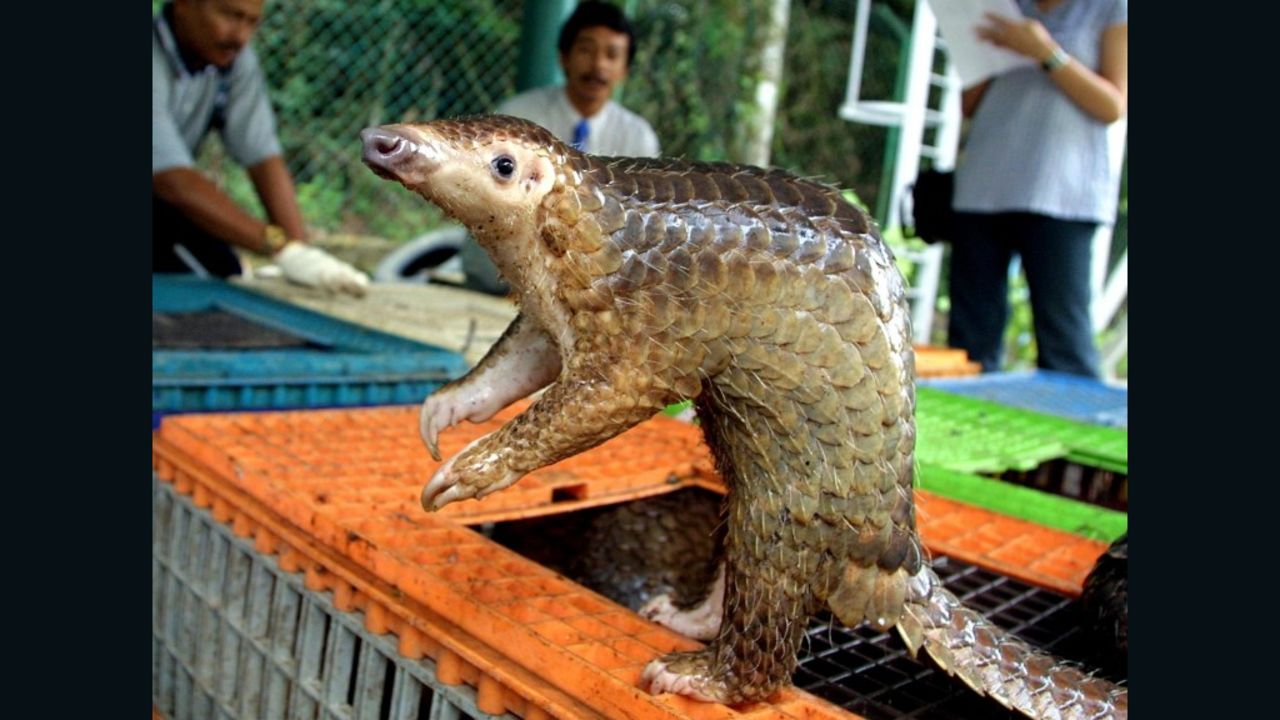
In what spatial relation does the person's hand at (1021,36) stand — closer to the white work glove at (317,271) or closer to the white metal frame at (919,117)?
the white work glove at (317,271)

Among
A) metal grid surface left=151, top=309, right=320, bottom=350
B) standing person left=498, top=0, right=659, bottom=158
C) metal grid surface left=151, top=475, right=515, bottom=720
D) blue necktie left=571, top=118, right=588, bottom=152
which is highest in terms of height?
standing person left=498, top=0, right=659, bottom=158

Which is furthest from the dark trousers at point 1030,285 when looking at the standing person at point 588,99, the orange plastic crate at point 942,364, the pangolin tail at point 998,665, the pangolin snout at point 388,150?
the pangolin snout at point 388,150

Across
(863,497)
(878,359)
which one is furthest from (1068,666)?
(878,359)

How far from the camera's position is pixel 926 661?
1.16 m

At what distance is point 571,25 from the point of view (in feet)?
13.2

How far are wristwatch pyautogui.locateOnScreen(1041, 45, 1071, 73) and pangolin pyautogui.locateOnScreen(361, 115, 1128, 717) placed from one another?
7.40ft

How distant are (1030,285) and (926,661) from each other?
7.90 feet

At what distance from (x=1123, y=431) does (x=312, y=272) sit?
8.70ft

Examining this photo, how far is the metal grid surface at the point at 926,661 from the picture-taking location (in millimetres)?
1207

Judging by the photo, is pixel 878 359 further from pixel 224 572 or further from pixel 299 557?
pixel 224 572

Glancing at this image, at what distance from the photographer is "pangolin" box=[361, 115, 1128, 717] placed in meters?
1.04

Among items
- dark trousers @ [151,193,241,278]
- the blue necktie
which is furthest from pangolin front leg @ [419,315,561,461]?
the blue necktie

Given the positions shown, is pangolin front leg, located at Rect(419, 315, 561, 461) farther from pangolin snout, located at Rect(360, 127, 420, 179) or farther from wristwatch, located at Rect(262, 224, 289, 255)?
wristwatch, located at Rect(262, 224, 289, 255)

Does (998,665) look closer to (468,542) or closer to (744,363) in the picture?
(744,363)
